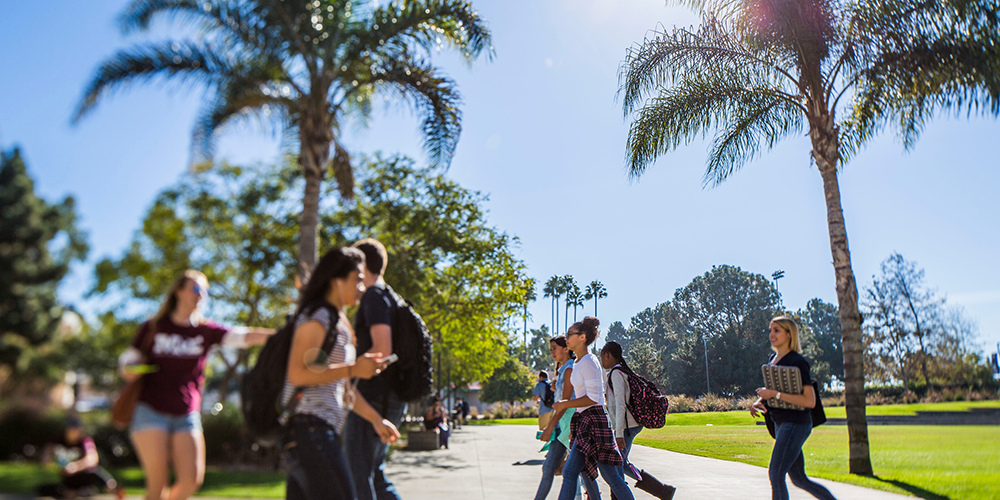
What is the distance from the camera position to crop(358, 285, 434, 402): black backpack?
3639 millimetres

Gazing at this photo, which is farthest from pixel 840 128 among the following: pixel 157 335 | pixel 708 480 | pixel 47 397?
pixel 47 397

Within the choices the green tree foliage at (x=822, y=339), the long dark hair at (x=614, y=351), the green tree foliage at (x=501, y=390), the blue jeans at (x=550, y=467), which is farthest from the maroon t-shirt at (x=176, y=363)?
the green tree foliage at (x=501, y=390)

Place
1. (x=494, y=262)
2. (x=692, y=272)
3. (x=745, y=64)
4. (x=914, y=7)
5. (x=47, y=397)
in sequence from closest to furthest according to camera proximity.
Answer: (x=47, y=397), (x=914, y=7), (x=745, y=64), (x=692, y=272), (x=494, y=262)

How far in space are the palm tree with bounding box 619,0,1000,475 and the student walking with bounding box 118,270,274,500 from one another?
8551mm

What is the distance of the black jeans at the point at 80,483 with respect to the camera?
6637mm

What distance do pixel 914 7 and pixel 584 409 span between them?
832cm

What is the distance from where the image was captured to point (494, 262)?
18.2m

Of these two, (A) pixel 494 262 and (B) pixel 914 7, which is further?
(A) pixel 494 262

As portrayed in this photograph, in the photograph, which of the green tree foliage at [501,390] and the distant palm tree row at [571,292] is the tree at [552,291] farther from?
the green tree foliage at [501,390]

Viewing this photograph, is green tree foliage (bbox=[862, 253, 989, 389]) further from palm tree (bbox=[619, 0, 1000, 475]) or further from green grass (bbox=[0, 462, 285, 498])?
green grass (bbox=[0, 462, 285, 498])

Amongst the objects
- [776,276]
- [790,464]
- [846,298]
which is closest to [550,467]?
[790,464]

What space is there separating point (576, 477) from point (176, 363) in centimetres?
313

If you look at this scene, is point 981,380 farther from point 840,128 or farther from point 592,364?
point 592,364

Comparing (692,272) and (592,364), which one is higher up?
(692,272)
